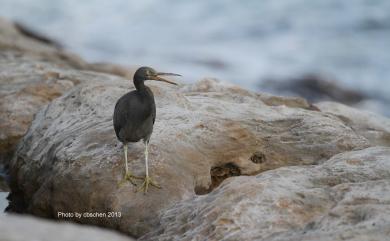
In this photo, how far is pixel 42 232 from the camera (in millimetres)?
4426

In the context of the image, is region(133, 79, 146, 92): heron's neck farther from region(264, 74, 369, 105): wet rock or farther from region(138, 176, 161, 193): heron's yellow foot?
region(264, 74, 369, 105): wet rock

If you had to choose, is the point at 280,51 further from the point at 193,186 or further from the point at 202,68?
the point at 193,186

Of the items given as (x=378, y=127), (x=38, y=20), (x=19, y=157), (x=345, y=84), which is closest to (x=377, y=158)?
(x=378, y=127)

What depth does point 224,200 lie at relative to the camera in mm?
6578

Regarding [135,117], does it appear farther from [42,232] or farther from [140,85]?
[42,232]

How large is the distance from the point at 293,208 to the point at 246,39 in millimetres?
16864

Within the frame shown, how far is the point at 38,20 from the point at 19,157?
17.3 m

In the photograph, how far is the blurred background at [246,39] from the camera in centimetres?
1917

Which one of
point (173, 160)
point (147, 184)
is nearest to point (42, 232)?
point (147, 184)

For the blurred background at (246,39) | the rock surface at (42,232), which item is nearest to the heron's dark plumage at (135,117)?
the rock surface at (42,232)

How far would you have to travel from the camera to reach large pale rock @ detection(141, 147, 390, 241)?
19.2ft

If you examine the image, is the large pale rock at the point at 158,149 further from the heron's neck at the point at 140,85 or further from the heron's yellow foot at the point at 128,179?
the heron's neck at the point at 140,85

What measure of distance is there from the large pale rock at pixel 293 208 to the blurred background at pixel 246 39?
10893 millimetres

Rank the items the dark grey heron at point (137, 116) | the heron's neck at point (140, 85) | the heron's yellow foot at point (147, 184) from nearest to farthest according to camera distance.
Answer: the heron's yellow foot at point (147, 184)
the dark grey heron at point (137, 116)
the heron's neck at point (140, 85)
